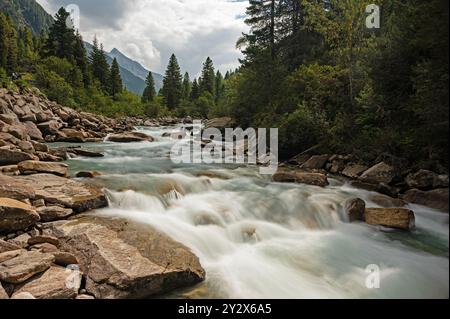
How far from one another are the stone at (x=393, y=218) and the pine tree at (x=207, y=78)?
201ft

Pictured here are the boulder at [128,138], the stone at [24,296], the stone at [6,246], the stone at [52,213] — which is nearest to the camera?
the stone at [24,296]

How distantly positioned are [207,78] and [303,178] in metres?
61.2

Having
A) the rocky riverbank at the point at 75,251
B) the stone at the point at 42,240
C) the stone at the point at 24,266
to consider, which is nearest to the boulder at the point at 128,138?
the rocky riverbank at the point at 75,251

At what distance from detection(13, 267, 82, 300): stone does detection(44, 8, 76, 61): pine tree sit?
5354cm

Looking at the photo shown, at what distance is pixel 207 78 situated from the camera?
67.6 metres

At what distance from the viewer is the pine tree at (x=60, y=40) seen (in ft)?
156

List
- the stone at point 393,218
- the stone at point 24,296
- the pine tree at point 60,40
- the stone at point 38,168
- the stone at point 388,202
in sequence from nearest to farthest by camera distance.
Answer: the stone at point 24,296
the stone at point 393,218
the stone at point 388,202
the stone at point 38,168
the pine tree at point 60,40

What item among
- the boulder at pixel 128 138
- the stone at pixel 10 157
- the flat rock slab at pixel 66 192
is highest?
the boulder at pixel 128 138

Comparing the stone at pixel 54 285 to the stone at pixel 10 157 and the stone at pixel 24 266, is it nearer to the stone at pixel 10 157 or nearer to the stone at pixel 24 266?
the stone at pixel 24 266

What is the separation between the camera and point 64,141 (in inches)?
693

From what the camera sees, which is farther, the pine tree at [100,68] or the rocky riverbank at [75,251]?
the pine tree at [100,68]
